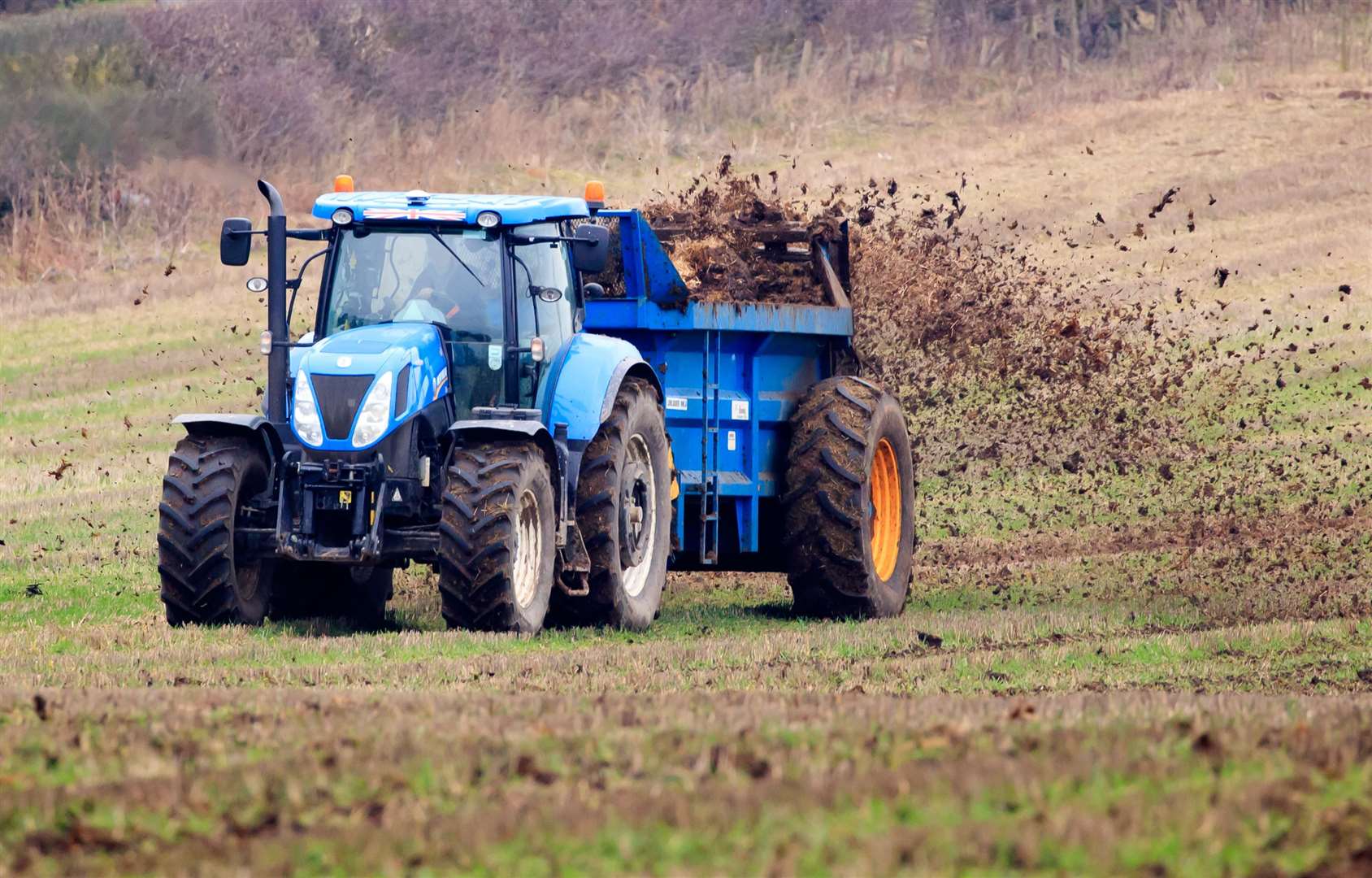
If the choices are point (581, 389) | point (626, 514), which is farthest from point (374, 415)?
point (626, 514)

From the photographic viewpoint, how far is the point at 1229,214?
28.9 meters

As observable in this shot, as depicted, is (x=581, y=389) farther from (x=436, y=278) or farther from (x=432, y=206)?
(x=432, y=206)

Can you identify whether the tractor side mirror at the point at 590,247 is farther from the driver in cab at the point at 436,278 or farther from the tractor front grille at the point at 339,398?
the tractor front grille at the point at 339,398

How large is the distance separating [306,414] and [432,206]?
1.36 m

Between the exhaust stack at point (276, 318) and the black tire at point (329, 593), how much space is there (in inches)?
34.6

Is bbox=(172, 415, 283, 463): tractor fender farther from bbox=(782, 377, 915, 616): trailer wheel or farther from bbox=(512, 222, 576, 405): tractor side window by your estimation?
bbox=(782, 377, 915, 616): trailer wheel

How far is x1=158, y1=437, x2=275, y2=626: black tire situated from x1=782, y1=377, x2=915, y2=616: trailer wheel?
3350mm

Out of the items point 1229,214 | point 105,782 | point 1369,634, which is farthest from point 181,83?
point 105,782

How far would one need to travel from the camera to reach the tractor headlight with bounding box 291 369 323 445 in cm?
976

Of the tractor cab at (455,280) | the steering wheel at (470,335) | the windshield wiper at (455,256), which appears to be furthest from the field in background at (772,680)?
the windshield wiper at (455,256)

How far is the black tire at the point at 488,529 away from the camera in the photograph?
31.4ft

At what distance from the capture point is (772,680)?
9.13m

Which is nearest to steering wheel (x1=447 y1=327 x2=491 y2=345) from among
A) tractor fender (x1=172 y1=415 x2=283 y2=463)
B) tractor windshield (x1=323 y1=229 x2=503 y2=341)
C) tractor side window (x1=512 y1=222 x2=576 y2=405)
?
tractor windshield (x1=323 y1=229 x2=503 y2=341)

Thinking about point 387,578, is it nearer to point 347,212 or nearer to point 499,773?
point 347,212
